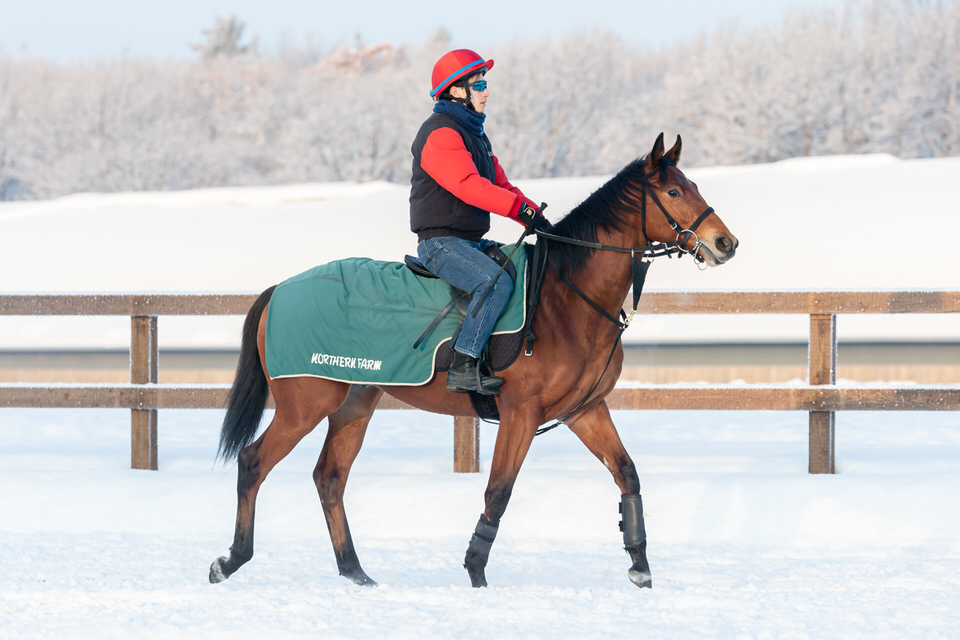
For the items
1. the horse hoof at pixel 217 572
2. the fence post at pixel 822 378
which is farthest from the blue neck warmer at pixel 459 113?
the fence post at pixel 822 378

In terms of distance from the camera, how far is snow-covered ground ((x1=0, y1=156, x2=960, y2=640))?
12.3 ft

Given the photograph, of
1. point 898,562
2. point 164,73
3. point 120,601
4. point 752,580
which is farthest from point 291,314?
point 164,73

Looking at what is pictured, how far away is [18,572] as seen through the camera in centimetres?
450

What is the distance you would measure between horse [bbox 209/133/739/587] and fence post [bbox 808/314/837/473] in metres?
2.51

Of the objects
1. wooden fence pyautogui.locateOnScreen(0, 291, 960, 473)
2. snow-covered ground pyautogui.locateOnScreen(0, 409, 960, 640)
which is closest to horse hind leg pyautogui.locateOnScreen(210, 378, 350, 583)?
snow-covered ground pyautogui.locateOnScreen(0, 409, 960, 640)

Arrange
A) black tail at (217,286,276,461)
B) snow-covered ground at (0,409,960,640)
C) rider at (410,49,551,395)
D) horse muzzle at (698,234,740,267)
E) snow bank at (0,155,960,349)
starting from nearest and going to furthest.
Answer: snow-covered ground at (0,409,960,640) < horse muzzle at (698,234,740,267) < rider at (410,49,551,395) < black tail at (217,286,276,461) < snow bank at (0,155,960,349)

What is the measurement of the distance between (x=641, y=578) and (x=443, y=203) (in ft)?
6.07

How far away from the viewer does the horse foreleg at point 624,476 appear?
14.5ft

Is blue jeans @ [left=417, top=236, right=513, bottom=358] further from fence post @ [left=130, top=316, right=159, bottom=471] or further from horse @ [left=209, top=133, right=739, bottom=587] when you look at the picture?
fence post @ [left=130, top=316, right=159, bottom=471]

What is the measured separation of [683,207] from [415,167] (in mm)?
1265

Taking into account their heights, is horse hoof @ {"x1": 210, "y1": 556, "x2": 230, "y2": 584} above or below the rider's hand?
below

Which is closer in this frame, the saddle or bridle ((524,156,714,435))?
bridle ((524,156,714,435))

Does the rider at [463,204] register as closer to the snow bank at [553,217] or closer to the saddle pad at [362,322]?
the saddle pad at [362,322]

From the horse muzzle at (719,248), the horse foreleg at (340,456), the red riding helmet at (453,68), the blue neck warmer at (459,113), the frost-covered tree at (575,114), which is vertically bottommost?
the horse foreleg at (340,456)
